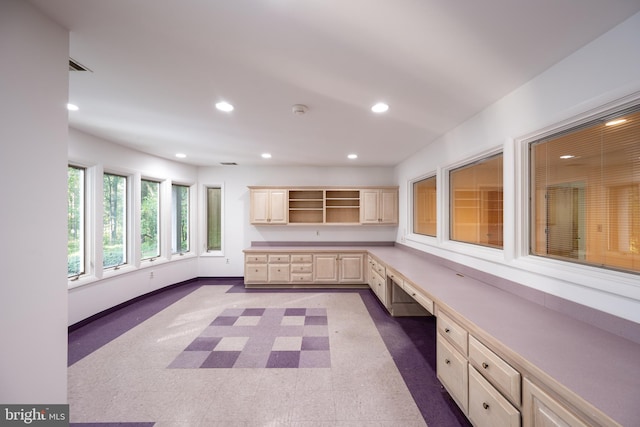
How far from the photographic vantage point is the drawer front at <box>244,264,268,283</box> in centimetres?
482

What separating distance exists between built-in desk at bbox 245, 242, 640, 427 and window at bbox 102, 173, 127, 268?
4.46m

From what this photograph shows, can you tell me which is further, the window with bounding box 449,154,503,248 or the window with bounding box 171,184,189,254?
the window with bounding box 171,184,189,254

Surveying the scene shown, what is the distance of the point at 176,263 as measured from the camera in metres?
4.92

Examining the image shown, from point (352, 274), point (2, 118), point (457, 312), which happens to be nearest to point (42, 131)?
point (2, 118)

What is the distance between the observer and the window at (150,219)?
436 centimetres

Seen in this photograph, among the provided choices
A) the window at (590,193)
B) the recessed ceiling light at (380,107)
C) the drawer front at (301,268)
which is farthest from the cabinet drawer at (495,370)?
the drawer front at (301,268)

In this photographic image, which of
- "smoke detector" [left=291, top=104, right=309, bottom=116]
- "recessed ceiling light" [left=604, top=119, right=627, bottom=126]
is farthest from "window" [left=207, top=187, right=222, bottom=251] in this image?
"recessed ceiling light" [left=604, top=119, right=627, bottom=126]

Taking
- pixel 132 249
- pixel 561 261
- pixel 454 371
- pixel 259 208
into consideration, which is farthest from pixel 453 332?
pixel 132 249

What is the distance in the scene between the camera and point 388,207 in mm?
5035

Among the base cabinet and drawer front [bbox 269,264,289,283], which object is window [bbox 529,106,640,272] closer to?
the base cabinet

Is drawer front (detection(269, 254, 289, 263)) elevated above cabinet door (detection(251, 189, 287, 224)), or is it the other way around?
cabinet door (detection(251, 189, 287, 224))

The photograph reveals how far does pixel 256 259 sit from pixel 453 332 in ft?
12.5

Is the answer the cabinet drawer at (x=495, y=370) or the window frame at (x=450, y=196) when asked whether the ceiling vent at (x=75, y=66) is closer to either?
the cabinet drawer at (x=495, y=370)

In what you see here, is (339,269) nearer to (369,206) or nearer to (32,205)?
(369,206)
